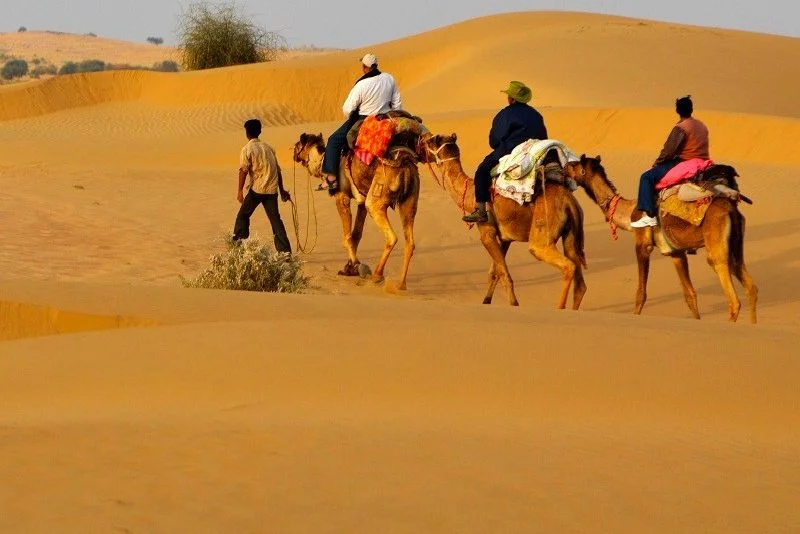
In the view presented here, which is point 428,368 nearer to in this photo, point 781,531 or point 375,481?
point 375,481

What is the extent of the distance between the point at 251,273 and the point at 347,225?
1789 mm

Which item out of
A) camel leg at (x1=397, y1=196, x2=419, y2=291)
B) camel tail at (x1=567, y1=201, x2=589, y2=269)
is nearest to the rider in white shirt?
camel leg at (x1=397, y1=196, x2=419, y2=291)

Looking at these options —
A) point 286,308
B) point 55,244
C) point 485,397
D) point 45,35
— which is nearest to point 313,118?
point 55,244

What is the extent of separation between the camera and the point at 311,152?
16.5 meters

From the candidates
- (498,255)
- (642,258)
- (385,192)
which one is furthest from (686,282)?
(385,192)

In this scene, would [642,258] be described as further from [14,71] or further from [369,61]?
[14,71]

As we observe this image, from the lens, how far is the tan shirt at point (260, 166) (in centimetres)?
1541

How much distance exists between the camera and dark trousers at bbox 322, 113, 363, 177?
50.7 ft

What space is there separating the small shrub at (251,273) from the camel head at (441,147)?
1856mm

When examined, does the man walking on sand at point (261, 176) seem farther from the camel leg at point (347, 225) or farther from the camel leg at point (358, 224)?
the camel leg at point (358, 224)

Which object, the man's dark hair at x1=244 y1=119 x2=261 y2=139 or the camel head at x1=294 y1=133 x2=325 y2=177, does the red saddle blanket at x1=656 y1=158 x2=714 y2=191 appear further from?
the camel head at x1=294 y1=133 x2=325 y2=177

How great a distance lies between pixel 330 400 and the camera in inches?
269

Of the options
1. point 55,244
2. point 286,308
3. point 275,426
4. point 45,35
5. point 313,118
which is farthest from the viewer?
point 45,35

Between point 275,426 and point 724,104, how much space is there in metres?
32.4
